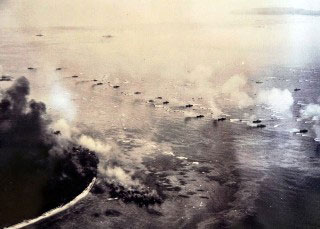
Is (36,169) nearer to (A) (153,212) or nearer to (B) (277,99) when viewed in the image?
(A) (153,212)

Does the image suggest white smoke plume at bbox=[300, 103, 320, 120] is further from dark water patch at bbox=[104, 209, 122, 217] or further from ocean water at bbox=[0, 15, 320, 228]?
dark water patch at bbox=[104, 209, 122, 217]

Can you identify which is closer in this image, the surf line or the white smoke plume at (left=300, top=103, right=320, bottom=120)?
the surf line

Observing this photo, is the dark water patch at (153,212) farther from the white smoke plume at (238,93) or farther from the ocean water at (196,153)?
the white smoke plume at (238,93)

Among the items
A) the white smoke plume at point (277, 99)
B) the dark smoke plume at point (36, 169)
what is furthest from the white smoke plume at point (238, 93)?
the dark smoke plume at point (36, 169)

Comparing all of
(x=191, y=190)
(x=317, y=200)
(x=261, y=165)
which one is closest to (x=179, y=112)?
(x=261, y=165)

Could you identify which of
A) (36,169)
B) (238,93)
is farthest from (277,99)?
(36,169)

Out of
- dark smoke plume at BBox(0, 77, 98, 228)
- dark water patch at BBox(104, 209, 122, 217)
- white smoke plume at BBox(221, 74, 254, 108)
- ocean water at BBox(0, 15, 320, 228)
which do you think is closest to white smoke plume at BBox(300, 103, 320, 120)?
ocean water at BBox(0, 15, 320, 228)

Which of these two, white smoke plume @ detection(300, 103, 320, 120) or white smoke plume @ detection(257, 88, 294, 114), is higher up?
white smoke plume @ detection(257, 88, 294, 114)

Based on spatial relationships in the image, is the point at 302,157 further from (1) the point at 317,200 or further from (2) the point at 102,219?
(2) the point at 102,219
